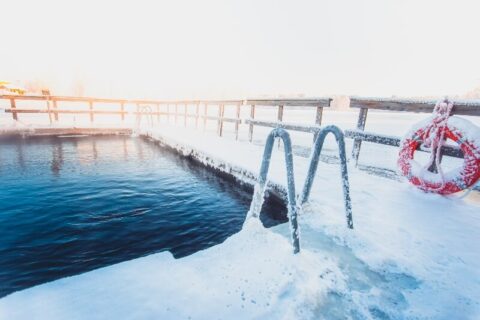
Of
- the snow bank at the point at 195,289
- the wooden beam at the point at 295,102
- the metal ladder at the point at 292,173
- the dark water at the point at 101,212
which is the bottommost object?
the dark water at the point at 101,212

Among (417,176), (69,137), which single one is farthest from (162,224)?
(69,137)

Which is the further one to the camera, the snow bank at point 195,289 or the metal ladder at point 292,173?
the metal ladder at point 292,173

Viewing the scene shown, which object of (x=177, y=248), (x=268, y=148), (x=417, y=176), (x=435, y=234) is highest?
(x=268, y=148)

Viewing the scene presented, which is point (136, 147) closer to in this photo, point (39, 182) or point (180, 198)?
point (39, 182)

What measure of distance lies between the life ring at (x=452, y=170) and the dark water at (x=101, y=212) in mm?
1994

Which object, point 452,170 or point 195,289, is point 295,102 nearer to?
point 452,170

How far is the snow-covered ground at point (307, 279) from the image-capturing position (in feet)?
5.31

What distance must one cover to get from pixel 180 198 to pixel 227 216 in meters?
1.04

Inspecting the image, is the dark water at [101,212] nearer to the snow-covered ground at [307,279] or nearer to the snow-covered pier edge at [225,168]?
the snow-covered pier edge at [225,168]

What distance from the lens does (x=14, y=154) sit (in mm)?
6797

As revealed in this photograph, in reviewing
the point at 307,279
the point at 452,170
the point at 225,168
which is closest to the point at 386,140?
the point at 452,170

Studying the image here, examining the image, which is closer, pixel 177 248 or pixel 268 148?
pixel 268 148

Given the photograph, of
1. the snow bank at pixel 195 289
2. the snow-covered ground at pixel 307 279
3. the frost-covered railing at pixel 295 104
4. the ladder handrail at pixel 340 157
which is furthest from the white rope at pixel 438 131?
the snow bank at pixel 195 289

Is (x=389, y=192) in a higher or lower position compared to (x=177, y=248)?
higher
